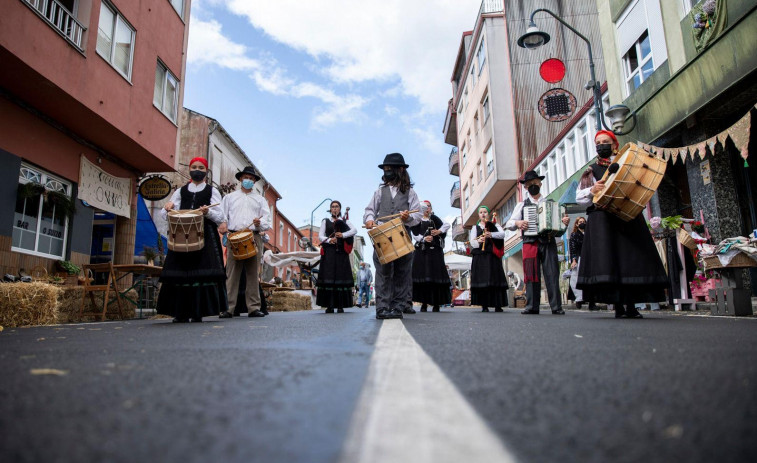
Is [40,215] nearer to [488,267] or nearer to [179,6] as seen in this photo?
[179,6]

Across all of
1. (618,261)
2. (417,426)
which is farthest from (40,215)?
(417,426)

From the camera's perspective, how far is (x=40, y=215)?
10219 millimetres

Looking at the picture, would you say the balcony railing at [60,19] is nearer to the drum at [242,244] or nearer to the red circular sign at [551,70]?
the drum at [242,244]

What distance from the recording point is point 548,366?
1976mm

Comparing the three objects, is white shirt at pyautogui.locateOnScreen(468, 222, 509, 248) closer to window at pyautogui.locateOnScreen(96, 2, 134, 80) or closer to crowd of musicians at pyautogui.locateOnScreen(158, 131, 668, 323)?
crowd of musicians at pyautogui.locateOnScreen(158, 131, 668, 323)

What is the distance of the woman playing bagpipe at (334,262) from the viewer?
34.0 feet

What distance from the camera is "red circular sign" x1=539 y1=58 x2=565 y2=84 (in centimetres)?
1859

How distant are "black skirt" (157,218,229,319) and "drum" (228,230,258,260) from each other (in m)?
1.22

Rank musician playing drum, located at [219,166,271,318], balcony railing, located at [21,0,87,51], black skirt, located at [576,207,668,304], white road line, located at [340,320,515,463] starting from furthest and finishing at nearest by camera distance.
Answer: balcony railing, located at [21,0,87,51], musician playing drum, located at [219,166,271,318], black skirt, located at [576,207,668,304], white road line, located at [340,320,515,463]

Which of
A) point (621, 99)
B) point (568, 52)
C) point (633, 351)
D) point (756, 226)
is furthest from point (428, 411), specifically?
point (568, 52)

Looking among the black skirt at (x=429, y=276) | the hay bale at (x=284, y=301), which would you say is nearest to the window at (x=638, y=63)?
the black skirt at (x=429, y=276)

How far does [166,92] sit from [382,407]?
1488 cm

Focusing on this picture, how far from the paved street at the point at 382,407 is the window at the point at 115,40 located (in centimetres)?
1098

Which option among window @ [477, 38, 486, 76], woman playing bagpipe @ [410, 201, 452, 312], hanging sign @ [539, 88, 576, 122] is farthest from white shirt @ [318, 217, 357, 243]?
window @ [477, 38, 486, 76]
